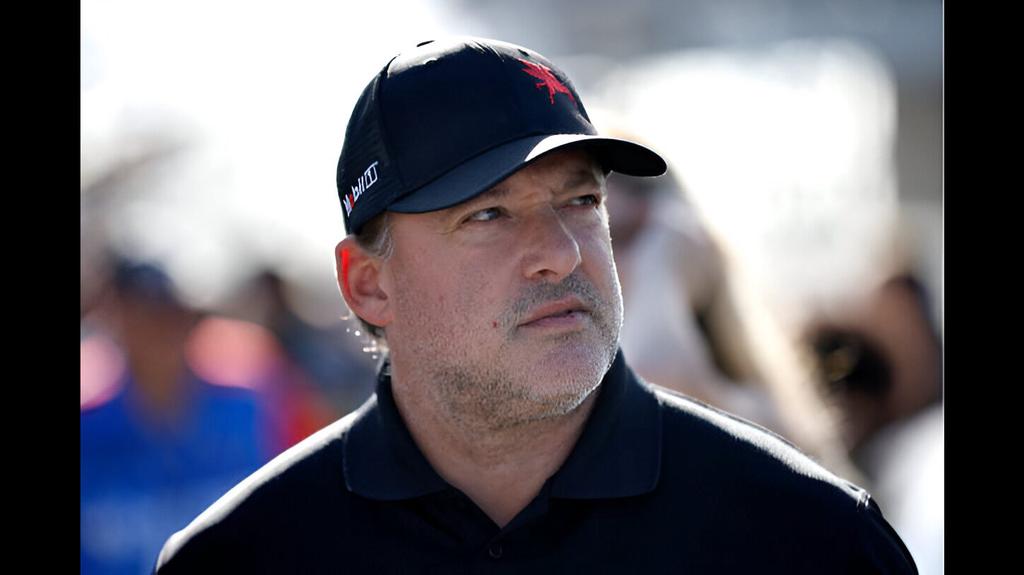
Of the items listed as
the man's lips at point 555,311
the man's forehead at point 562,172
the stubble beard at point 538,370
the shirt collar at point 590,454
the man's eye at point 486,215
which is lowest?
the shirt collar at point 590,454

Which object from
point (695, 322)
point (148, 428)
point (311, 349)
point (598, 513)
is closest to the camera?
point (598, 513)

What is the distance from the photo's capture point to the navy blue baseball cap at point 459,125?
2.59 metres

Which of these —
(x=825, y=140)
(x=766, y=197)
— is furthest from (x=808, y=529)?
(x=825, y=140)

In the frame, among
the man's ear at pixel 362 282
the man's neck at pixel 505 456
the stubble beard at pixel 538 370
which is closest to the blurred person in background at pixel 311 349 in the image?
the man's ear at pixel 362 282

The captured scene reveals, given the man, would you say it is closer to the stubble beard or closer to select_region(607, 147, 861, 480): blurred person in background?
the stubble beard

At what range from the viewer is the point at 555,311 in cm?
254

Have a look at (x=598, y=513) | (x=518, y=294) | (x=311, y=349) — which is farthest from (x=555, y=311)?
(x=311, y=349)

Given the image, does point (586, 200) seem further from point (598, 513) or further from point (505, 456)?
point (598, 513)

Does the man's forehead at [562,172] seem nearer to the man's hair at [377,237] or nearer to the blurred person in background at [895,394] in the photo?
the man's hair at [377,237]

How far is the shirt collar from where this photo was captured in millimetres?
2525

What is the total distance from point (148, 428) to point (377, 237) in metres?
2.62
